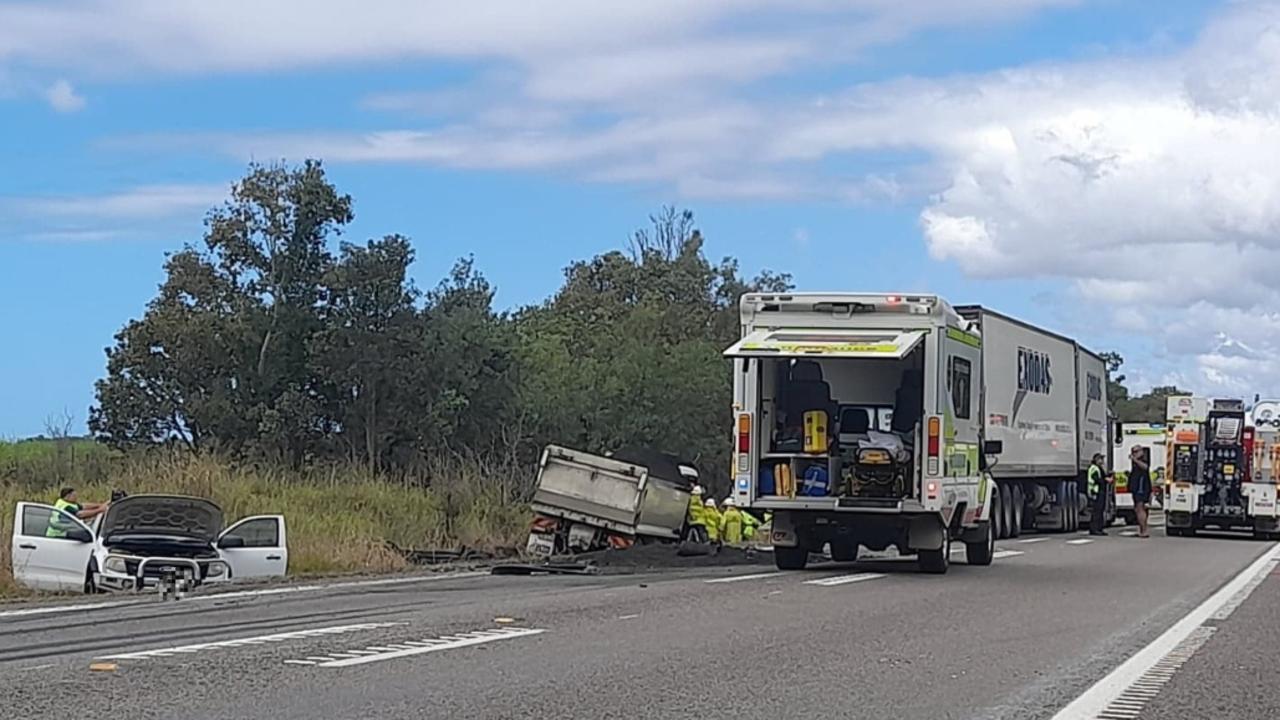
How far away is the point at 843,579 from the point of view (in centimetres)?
1881

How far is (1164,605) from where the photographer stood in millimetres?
16344

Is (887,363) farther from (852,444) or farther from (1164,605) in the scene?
(1164,605)

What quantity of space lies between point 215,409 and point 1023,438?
25650 mm

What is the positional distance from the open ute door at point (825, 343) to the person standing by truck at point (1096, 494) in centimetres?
2066

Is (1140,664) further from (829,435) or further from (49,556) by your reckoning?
(49,556)

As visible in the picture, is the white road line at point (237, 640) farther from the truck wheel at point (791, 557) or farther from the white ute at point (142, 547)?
the truck wheel at point (791, 557)

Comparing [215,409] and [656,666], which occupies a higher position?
[215,409]

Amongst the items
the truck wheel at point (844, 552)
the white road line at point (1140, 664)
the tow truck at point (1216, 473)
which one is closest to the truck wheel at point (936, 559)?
the truck wheel at point (844, 552)

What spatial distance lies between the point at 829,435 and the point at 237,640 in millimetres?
9895

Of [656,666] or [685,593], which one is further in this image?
[685,593]

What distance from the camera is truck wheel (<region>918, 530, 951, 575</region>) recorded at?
19.8 meters

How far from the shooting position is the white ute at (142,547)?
56.6 ft

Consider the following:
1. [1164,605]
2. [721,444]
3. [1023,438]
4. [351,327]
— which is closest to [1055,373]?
[1023,438]

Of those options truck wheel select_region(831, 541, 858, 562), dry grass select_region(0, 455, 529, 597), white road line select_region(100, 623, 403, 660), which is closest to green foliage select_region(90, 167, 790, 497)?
dry grass select_region(0, 455, 529, 597)
